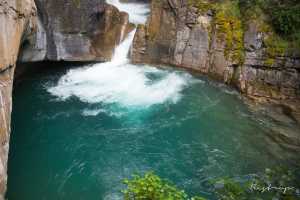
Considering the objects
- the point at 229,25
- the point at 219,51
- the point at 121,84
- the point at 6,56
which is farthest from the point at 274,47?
the point at 6,56

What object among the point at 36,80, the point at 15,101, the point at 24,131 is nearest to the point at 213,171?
the point at 24,131

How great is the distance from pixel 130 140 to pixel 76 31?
311 inches

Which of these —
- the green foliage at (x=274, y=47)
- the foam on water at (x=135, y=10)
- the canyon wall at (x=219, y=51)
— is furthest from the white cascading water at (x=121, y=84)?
the green foliage at (x=274, y=47)

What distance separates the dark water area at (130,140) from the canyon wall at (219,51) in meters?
1.04

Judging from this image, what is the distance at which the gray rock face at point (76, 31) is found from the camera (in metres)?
16.4

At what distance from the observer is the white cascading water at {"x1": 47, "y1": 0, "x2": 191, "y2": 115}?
15.0 meters

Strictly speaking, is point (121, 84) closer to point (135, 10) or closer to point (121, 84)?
point (121, 84)

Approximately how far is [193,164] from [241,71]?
6694 millimetres

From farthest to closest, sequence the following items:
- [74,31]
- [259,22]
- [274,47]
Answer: [74,31] → [259,22] → [274,47]

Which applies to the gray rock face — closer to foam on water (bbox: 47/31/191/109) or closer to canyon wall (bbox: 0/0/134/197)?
canyon wall (bbox: 0/0/134/197)

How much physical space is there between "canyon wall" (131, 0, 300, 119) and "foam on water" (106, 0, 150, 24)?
57.4 inches

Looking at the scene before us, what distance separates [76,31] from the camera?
17.4 meters

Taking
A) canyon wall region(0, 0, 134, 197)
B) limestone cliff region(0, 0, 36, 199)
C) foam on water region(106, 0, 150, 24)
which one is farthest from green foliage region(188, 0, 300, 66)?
limestone cliff region(0, 0, 36, 199)

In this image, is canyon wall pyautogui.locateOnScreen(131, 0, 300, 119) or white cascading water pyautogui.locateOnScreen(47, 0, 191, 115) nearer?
canyon wall pyautogui.locateOnScreen(131, 0, 300, 119)
